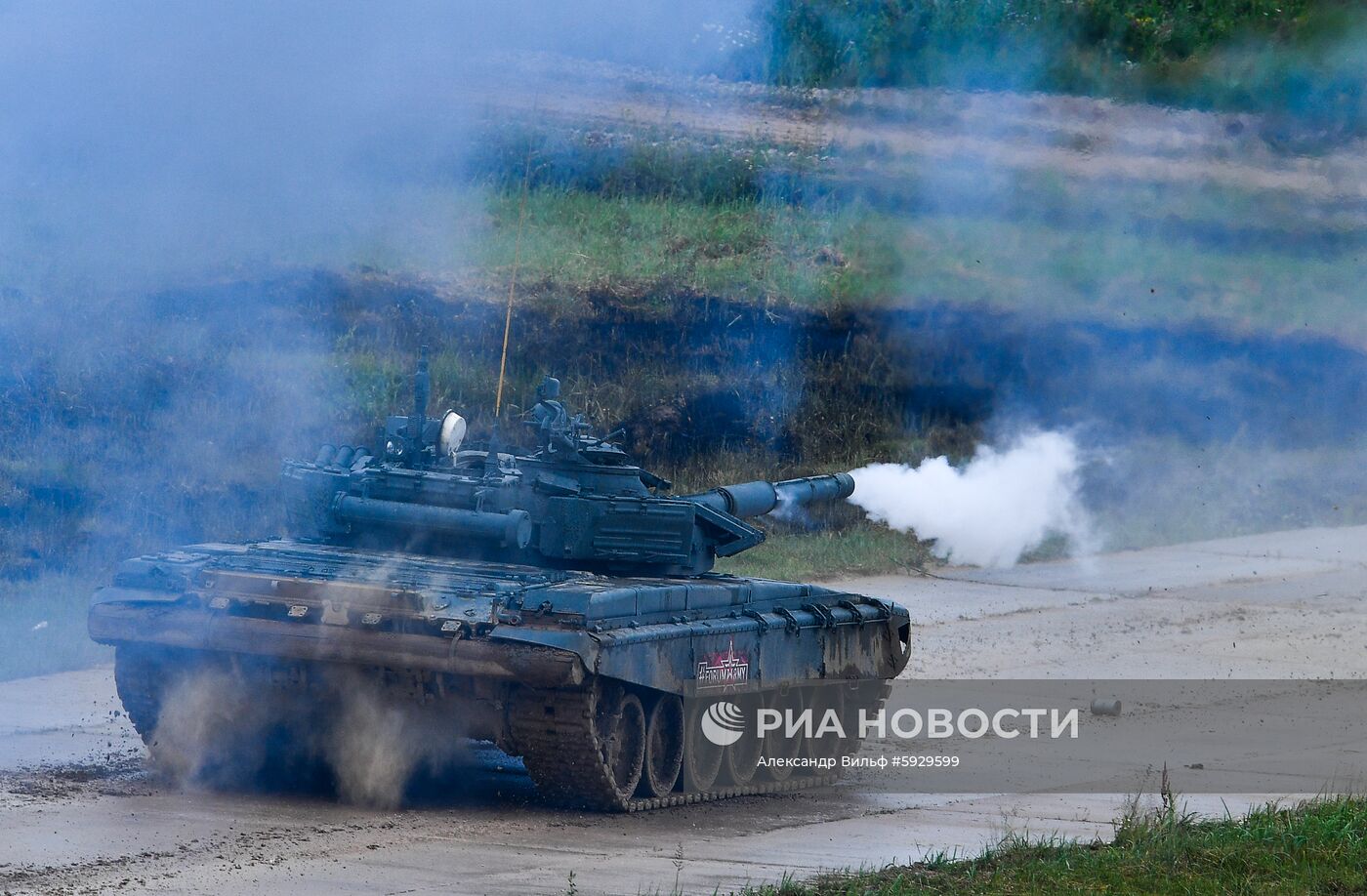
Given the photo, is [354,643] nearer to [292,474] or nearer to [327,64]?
[292,474]

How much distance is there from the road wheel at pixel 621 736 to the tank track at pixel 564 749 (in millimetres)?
88

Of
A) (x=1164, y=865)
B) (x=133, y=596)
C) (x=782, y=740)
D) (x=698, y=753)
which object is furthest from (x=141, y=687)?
(x=1164, y=865)

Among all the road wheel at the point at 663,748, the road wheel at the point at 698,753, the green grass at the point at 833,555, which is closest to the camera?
the road wheel at the point at 663,748

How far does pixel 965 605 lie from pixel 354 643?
11.4 meters

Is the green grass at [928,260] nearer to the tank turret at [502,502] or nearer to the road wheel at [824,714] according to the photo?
the road wheel at [824,714]

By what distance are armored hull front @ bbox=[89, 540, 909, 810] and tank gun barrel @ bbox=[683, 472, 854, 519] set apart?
132 centimetres

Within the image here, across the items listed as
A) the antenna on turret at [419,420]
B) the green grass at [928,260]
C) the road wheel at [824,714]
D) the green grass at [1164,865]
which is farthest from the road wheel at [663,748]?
the green grass at [928,260]

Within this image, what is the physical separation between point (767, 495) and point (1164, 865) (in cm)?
568

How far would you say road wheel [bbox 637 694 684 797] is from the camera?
43.7 feet

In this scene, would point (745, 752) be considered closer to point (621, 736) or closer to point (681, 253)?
point (621, 736)

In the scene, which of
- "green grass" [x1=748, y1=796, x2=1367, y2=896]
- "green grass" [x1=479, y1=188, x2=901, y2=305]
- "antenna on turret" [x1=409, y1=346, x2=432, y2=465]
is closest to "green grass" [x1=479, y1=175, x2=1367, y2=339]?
"green grass" [x1=479, y1=188, x2=901, y2=305]

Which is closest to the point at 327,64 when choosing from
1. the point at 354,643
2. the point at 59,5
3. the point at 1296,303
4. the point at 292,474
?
the point at 59,5

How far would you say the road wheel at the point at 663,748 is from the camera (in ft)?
43.7

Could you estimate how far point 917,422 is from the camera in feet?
90.9
